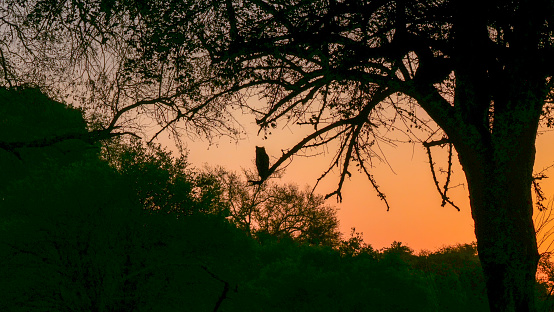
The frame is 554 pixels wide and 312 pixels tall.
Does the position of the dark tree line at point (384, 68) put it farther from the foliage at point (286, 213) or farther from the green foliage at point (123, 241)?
the foliage at point (286, 213)

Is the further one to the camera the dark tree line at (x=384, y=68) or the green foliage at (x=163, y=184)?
the green foliage at (x=163, y=184)

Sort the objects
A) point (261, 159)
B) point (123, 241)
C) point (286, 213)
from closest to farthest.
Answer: point (261, 159) < point (123, 241) < point (286, 213)

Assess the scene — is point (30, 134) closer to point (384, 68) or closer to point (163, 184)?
point (163, 184)

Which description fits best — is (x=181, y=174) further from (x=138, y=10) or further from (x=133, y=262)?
(x=138, y=10)

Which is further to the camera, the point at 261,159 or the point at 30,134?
the point at 30,134

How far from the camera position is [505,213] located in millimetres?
4359

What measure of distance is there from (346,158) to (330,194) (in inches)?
26.2

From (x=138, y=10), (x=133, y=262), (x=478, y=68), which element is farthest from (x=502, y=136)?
(x=133, y=262)

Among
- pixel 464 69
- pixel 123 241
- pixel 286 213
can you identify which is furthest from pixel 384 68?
pixel 286 213

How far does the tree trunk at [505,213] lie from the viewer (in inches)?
167

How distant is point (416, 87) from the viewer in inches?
205

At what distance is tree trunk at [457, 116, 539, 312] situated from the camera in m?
4.25

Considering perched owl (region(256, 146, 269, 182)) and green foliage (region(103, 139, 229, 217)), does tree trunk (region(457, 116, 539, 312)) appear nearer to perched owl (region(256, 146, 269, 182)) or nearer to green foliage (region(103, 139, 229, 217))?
perched owl (region(256, 146, 269, 182))

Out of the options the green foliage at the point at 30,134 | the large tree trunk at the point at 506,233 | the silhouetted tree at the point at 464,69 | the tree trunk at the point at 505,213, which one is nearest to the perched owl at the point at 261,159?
the silhouetted tree at the point at 464,69
